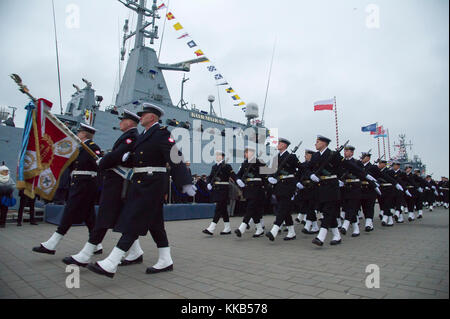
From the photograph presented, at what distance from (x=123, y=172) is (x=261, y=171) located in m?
3.63

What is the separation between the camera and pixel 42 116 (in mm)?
3867

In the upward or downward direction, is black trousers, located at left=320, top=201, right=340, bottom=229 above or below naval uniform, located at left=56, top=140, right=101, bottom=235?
below

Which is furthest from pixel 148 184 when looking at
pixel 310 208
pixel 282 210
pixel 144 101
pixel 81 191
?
pixel 144 101

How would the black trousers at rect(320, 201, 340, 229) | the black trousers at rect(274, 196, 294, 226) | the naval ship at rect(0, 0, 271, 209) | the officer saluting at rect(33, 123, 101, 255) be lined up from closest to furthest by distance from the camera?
the officer saluting at rect(33, 123, 101, 255) → the black trousers at rect(320, 201, 340, 229) → the black trousers at rect(274, 196, 294, 226) → the naval ship at rect(0, 0, 271, 209)

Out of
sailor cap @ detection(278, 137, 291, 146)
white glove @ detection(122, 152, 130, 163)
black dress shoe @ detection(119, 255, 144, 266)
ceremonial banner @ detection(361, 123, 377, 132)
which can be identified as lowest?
black dress shoe @ detection(119, 255, 144, 266)

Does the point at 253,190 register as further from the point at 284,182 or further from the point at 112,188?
the point at 112,188

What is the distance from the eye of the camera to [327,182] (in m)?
5.15

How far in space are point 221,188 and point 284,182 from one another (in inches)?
67.1

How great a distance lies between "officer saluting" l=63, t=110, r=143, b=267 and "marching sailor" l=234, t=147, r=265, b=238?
3041 millimetres

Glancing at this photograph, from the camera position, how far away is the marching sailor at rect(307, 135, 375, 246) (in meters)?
4.99

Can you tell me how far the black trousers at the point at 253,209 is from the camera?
5997 millimetres

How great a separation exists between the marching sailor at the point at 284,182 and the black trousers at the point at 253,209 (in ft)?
1.80

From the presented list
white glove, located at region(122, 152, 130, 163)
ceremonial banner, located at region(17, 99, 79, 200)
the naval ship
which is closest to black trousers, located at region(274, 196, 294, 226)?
white glove, located at region(122, 152, 130, 163)

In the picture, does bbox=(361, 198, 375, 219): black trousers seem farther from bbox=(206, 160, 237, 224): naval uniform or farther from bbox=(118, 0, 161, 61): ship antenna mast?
bbox=(118, 0, 161, 61): ship antenna mast
